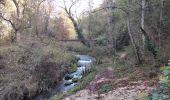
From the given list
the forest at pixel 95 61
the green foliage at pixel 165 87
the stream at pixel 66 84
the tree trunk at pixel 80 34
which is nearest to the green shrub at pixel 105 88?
the forest at pixel 95 61

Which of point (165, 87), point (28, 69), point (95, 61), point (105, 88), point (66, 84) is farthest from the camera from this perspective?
point (95, 61)

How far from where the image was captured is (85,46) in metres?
33.6

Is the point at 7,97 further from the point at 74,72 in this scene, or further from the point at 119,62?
the point at 119,62

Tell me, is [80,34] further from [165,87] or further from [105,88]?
[165,87]

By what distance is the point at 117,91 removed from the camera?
13.3 meters

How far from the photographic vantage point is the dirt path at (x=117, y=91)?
1232 cm

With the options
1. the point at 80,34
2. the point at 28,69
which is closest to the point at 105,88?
the point at 28,69

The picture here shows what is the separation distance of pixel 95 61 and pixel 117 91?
1020cm

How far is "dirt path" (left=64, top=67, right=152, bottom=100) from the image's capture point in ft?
40.4

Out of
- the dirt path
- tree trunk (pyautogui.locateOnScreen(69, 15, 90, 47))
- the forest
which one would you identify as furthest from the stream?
tree trunk (pyautogui.locateOnScreen(69, 15, 90, 47))

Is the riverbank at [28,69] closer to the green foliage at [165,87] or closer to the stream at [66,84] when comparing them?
the stream at [66,84]

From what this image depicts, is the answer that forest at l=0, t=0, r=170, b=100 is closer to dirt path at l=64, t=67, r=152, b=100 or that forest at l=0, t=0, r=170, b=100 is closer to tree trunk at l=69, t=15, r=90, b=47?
dirt path at l=64, t=67, r=152, b=100

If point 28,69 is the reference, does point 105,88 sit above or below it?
below

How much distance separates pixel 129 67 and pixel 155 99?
496 inches
